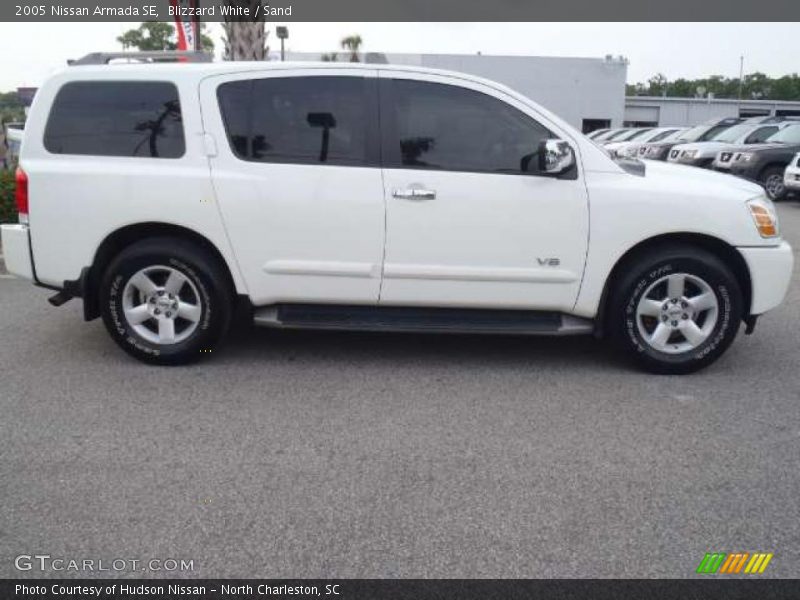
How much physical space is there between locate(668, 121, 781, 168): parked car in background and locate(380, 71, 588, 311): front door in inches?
534

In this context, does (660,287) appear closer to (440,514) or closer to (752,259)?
(752,259)

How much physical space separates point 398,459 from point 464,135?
2.18 metres

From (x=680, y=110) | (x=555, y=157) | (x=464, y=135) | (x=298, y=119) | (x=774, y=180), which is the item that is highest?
(x=298, y=119)

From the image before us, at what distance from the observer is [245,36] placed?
11898 millimetres

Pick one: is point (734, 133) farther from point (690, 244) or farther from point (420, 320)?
point (420, 320)

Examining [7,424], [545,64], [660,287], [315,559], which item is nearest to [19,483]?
[7,424]

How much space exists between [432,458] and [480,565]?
2.95 feet

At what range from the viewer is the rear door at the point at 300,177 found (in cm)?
470

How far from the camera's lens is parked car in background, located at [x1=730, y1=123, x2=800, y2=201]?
15.1m

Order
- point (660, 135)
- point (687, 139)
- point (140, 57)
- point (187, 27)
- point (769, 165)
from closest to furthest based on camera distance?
1. point (140, 57)
2. point (187, 27)
3. point (769, 165)
4. point (687, 139)
5. point (660, 135)

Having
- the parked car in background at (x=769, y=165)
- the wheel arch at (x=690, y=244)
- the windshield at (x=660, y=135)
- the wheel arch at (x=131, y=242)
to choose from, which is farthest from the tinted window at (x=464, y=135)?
the windshield at (x=660, y=135)

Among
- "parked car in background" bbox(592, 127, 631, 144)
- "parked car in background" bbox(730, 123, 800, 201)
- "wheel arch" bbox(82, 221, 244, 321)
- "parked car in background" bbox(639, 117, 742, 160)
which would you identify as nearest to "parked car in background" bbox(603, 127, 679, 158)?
"parked car in background" bbox(639, 117, 742, 160)

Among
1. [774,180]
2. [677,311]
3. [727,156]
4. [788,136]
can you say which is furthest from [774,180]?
[677,311]

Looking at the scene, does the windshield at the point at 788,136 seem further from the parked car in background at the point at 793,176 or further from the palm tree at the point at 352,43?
the palm tree at the point at 352,43
